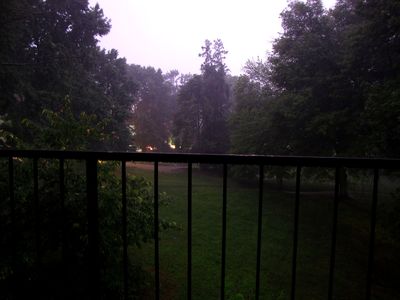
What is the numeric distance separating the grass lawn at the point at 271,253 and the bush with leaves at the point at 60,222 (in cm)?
125

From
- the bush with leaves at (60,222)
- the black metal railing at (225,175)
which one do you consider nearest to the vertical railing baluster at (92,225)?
the black metal railing at (225,175)

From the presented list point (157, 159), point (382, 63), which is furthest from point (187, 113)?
point (157, 159)

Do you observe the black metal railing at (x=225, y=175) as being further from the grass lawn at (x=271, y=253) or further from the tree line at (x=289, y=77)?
the tree line at (x=289, y=77)

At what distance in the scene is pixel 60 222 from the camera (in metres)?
5.00

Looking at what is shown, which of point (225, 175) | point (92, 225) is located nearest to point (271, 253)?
point (92, 225)

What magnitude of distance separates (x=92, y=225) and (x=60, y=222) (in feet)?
11.1

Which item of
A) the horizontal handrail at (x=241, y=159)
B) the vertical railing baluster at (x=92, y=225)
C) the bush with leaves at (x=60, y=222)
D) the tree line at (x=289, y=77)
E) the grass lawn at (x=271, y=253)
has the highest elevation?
the tree line at (x=289, y=77)

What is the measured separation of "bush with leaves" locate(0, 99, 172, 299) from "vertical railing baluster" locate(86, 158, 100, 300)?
2856 mm

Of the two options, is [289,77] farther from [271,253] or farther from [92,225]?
[92,225]

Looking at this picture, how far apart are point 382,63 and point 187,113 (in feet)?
67.4

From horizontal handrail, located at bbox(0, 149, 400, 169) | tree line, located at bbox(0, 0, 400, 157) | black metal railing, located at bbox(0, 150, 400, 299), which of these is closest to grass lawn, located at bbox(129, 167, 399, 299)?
tree line, located at bbox(0, 0, 400, 157)

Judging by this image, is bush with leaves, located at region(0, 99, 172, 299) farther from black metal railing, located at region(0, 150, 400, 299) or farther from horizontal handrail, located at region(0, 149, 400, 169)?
horizontal handrail, located at region(0, 149, 400, 169)

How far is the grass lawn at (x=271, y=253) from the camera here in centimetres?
784

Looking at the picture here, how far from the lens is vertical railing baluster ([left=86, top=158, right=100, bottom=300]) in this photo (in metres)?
1.93
